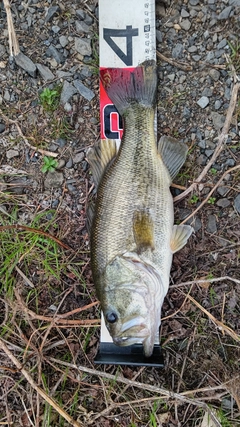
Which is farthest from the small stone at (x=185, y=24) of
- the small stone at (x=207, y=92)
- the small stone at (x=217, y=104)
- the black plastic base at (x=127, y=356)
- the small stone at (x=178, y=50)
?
the black plastic base at (x=127, y=356)

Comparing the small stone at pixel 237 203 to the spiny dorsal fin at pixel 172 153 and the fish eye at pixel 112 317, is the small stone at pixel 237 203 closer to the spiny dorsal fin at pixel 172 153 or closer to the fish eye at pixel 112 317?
the spiny dorsal fin at pixel 172 153

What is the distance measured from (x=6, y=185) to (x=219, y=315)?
197 cm

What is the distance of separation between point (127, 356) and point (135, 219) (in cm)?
104

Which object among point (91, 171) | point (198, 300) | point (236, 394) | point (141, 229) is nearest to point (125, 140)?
point (91, 171)

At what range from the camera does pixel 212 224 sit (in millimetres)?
3361

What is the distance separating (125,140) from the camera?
314 cm

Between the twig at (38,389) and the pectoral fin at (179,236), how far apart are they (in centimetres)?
143

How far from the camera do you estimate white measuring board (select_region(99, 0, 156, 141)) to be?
3.42 meters

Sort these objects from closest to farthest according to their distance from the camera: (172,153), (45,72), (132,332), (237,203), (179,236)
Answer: (132,332)
(179,236)
(172,153)
(237,203)
(45,72)

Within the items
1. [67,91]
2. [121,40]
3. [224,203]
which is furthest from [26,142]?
[224,203]

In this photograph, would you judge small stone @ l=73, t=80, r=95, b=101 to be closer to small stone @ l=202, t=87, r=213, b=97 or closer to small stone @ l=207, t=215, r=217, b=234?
small stone @ l=202, t=87, r=213, b=97

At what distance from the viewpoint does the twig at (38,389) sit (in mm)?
3211

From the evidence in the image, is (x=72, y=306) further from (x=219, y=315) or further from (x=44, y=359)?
(x=219, y=315)

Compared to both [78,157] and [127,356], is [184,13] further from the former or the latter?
[127,356]
